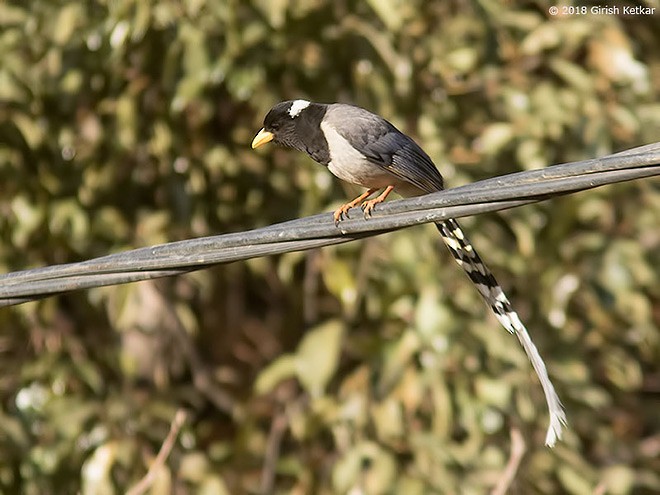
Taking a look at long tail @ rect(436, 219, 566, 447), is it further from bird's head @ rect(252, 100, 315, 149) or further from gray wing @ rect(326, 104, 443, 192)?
bird's head @ rect(252, 100, 315, 149)

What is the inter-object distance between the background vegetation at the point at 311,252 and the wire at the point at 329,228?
1.59 meters

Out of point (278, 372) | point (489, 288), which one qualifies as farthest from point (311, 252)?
point (489, 288)

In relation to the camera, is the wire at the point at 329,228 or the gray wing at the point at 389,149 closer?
the wire at the point at 329,228

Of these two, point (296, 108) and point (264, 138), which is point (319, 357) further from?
point (296, 108)

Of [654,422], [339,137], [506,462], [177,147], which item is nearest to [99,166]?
[177,147]

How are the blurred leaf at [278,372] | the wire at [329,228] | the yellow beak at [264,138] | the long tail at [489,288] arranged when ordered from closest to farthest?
the wire at [329,228] → the long tail at [489,288] → the yellow beak at [264,138] → the blurred leaf at [278,372]

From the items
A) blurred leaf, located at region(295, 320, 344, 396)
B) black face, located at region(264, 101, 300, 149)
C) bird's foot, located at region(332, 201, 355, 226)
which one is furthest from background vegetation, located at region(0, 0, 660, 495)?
bird's foot, located at region(332, 201, 355, 226)

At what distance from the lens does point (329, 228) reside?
281 cm

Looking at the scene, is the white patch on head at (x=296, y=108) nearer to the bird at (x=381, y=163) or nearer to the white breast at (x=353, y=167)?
the bird at (x=381, y=163)

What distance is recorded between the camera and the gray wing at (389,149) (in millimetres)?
3510

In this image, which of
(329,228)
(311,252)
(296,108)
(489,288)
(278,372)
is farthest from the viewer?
(311,252)

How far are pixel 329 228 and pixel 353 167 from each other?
739 millimetres

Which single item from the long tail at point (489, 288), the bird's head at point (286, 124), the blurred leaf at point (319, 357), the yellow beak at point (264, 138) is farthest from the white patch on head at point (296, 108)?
the blurred leaf at point (319, 357)

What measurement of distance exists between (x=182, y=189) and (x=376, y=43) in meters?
1.02
